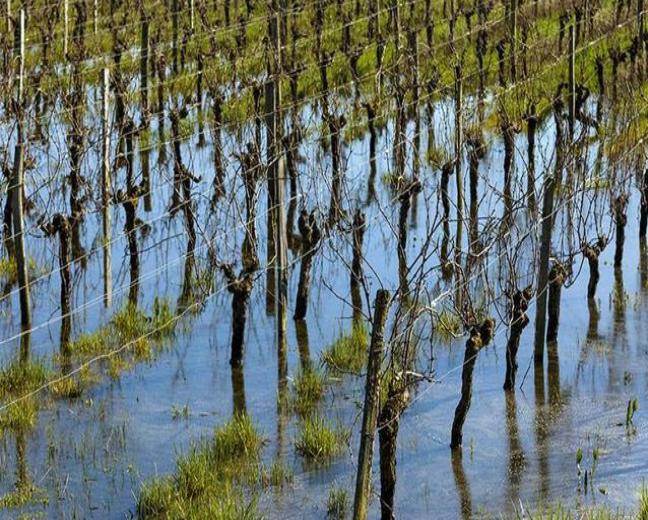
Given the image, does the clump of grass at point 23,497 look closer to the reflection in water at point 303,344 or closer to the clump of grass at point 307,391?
the clump of grass at point 307,391

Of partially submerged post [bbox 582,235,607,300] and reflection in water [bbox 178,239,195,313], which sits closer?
partially submerged post [bbox 582,235,607,300]

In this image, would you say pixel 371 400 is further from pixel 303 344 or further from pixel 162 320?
pixel 162 320

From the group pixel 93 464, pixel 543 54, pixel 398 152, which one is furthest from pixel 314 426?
pixel 543 54

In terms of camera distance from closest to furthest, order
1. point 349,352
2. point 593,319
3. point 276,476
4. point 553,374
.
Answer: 1. point 276,476
2. point 553,374
3. point 349,352
4. point 593,319

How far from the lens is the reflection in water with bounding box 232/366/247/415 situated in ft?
32.2

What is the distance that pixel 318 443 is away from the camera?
8594 millimetres

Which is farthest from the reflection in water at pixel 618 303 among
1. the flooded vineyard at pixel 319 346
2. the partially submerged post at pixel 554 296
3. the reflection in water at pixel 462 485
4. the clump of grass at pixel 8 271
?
the clump of grass at pixel 8 271

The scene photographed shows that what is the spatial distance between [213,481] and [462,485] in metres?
1.48

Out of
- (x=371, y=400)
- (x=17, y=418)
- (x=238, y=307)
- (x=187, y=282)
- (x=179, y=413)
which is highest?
(x=371, y=400)

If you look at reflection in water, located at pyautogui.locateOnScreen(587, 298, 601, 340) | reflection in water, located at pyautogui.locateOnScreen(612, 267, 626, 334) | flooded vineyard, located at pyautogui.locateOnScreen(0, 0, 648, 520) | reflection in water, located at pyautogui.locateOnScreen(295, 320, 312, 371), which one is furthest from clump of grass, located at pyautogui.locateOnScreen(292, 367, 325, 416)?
reflection in water, located at pyautogui.locateOnScreen(612, 267, 626, 334)

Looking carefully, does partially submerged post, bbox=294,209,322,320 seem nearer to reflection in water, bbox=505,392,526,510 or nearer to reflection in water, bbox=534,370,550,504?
reflection in water, bbox=534,370,550,504

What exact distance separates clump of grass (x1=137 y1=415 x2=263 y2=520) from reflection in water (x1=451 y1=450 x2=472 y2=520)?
119 cm

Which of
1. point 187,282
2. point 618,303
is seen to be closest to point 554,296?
point 618,303

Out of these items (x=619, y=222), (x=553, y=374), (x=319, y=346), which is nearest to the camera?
(x=553, y=374)
